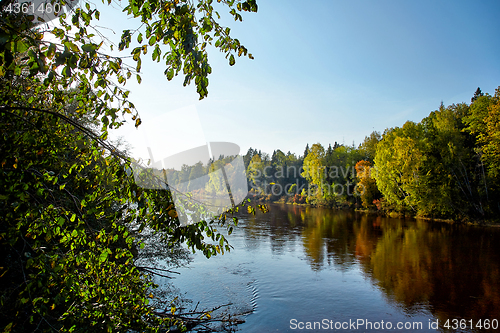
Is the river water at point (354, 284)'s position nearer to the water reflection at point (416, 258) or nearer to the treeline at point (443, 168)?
the water reflection at point (416, 258)

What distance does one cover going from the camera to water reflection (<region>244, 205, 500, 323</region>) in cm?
994

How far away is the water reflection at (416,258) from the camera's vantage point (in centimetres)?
994

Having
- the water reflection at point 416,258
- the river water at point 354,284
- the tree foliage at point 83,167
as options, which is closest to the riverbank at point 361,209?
the water reflection at point 416,258

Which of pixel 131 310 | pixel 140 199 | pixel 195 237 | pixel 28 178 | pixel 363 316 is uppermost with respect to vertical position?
pixel 28 178

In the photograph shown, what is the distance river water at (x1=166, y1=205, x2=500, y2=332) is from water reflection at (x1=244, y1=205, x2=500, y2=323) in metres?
0.04

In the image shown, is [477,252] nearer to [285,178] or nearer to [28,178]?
[28,178]

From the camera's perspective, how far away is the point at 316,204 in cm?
5359

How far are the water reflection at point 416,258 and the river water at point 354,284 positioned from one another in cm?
4

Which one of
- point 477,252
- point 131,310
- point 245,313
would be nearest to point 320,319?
point 245,313

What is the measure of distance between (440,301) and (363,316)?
3179 millimetres

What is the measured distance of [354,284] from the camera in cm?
1162

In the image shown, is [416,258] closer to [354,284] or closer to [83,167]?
[354,284]

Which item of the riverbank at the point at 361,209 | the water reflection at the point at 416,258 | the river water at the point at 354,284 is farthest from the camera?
the riverbank at the point at 361,209

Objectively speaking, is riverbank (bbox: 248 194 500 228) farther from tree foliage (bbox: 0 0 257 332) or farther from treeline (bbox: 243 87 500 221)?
tree foliage (bbox: 0 0 257 332)
